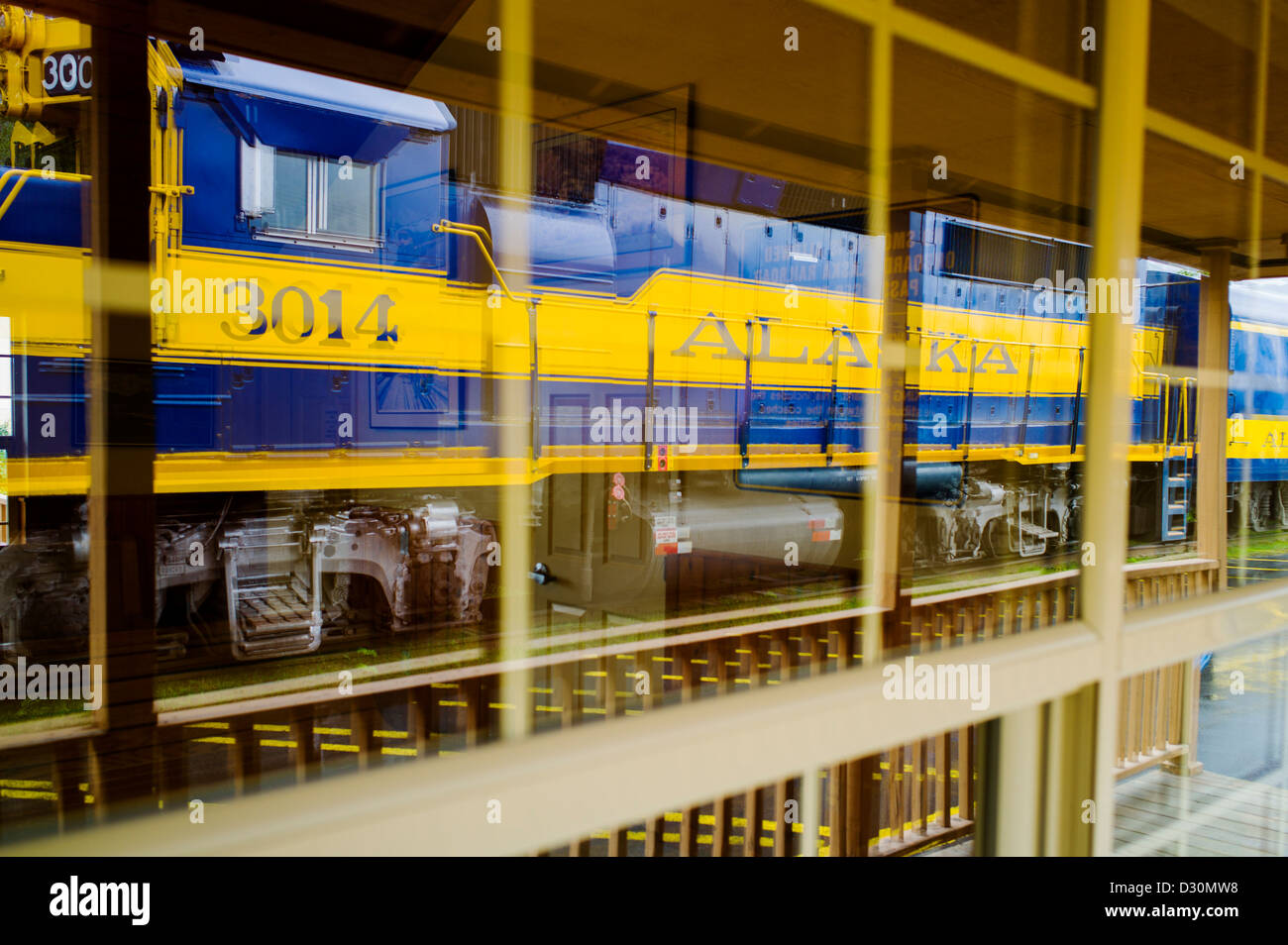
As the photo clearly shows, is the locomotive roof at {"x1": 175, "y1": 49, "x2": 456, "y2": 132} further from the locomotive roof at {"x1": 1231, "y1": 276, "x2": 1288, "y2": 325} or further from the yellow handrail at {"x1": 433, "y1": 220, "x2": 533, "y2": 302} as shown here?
the locomotive roof at {"x1": 1231, "y1": 276, "x2": 1288, "y2": 325}

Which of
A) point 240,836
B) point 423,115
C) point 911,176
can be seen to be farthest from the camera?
point 911,176

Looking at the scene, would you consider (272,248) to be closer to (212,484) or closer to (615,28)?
(212,484)

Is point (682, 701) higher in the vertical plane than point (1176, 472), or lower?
lower

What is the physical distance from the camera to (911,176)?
4.52 m

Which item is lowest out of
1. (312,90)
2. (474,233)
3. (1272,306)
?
(474,233)

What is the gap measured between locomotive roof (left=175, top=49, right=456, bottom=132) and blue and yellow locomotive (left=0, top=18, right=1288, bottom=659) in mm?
12

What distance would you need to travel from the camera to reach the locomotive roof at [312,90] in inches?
151

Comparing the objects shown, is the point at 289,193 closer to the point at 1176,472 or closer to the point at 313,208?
the point at 313,208

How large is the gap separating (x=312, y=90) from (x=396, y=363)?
46.7 inches

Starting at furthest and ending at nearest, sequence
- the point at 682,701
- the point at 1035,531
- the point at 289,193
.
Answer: the point at 1035,531, the point at 289,193, the point at 682,701

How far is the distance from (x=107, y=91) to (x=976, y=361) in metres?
6.21

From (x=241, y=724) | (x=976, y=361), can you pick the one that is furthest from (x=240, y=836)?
(x=976, y=361)

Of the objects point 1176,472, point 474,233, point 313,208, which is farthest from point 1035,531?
point 313,208

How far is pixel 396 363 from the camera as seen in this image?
4.10m
